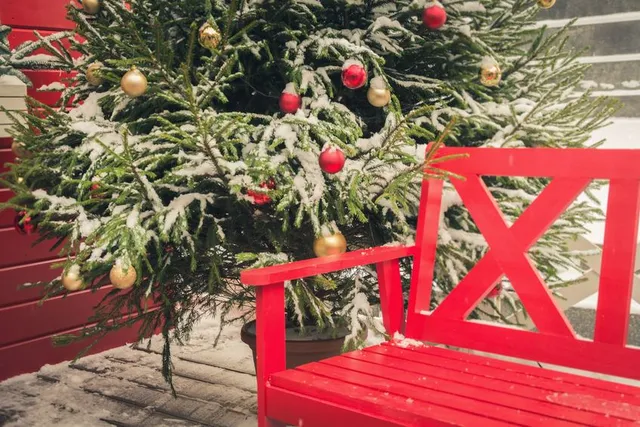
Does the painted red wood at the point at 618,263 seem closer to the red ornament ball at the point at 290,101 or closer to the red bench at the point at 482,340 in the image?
the red bench at the point at 482,340

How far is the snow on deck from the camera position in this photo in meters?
2.64

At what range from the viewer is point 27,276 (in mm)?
3209

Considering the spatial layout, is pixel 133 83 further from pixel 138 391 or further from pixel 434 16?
pixel 138 391

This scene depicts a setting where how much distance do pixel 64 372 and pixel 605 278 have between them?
260 centimetres

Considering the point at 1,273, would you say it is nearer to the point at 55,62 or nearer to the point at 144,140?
the point at 55,62

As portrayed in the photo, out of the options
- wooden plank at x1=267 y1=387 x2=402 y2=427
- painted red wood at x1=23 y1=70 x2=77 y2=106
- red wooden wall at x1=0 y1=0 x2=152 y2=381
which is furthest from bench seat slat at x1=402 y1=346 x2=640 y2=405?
painted red wood at x1=23 y1=70 x2=77 y2=106

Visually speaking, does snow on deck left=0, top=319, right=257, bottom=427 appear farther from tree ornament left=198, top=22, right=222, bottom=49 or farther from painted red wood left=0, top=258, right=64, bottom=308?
tree ornament left=198, top=22, right=222, bottom=49

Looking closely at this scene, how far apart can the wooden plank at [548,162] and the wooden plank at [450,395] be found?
0.72m

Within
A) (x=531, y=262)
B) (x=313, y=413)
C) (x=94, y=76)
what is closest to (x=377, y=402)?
(x=313, y=413)

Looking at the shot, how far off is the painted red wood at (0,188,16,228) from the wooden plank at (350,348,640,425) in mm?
2059

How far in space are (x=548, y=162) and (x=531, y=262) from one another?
1.01 ft

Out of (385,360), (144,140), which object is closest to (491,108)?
(385,360)

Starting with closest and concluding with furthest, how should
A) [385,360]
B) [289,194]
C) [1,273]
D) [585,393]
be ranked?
[585,393]
[385,360]
[289,194]
[1,273]

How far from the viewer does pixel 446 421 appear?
1326mm
